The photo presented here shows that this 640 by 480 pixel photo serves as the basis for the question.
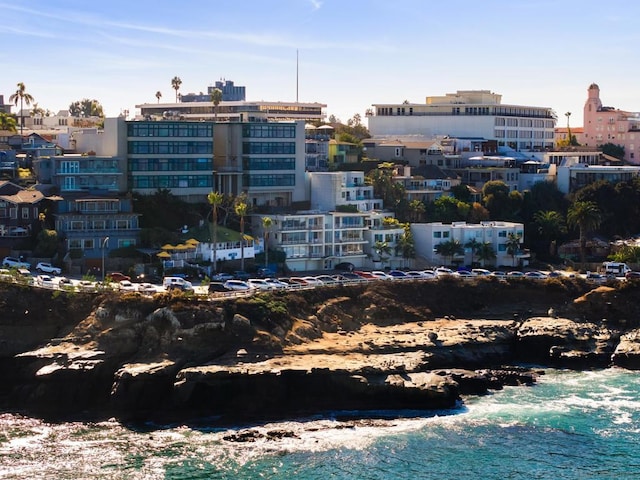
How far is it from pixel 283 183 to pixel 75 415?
40.7 m

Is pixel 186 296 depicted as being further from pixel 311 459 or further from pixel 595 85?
pixel 595 85

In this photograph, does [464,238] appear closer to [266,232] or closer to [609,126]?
[266,232]

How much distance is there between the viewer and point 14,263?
89000mm

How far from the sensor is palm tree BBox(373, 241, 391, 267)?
10138 cm

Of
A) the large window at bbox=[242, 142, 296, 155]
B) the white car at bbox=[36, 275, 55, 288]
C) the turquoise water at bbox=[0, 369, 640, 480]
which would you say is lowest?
the turquoise water at bbox=[0, 369, 640, 480]

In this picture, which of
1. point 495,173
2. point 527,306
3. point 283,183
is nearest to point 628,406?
point 527,306

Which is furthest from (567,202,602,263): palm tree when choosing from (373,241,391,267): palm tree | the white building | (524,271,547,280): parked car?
(373,241,391,267): palm tree

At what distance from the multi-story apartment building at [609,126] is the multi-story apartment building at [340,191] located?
5568 cm

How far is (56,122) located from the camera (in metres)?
140

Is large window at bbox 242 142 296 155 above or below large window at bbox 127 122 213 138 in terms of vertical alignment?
below

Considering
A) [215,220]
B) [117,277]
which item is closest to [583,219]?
[215,220]

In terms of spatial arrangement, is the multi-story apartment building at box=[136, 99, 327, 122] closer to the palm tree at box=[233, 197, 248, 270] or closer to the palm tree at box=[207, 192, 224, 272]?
the palm tree at box=[233, 197, 248, 270]

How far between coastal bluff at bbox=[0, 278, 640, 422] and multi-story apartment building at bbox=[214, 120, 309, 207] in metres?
19.8

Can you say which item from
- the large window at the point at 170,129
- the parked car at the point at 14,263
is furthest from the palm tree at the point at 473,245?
the parked car at the point at 14,263
